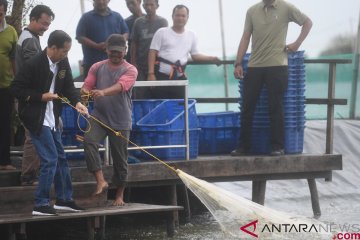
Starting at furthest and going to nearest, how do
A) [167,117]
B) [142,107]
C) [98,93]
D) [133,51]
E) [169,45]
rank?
[133,51] → [169,45] → [142,107] → [167,117] → [98,93]

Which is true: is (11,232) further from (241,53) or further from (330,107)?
(330,107)

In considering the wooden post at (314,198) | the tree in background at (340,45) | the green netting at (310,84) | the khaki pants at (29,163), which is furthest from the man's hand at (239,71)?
the tree in background at (340,45)

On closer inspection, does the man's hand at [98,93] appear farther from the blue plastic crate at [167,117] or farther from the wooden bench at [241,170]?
the blue plastic crate at [167,117]

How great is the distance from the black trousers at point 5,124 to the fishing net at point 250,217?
193 cm

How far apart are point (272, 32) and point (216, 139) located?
1659 millimetres

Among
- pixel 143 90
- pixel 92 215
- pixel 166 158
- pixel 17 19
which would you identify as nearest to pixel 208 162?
pixel 166 158

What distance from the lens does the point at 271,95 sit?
11539 millimetres

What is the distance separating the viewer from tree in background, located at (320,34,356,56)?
69.3ft

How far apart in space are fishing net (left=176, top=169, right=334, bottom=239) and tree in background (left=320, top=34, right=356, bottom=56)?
1120 cm

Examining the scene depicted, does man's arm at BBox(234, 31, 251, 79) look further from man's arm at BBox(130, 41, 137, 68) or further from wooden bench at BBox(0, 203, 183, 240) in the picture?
wooden bench at BBox(0, 203, 183, 240)

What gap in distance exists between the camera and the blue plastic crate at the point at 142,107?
1135cm

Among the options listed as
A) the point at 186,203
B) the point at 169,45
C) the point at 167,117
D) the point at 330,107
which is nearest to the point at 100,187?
the point at 167,117

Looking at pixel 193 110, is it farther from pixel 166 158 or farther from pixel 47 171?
pixel 47 171

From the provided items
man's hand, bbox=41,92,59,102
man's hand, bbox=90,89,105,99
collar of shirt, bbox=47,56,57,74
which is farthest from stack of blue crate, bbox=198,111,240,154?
man's hand, bbox=41,92,59,102
